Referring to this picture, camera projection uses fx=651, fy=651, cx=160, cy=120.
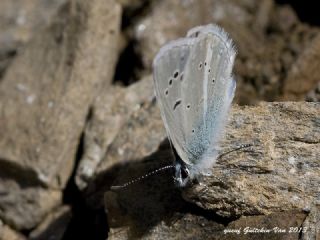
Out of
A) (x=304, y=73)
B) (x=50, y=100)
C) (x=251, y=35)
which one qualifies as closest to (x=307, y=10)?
(x=251, y=35)

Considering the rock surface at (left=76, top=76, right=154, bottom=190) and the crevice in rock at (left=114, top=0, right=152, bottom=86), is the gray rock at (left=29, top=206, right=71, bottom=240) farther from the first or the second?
the crevice in rock at (left=114, top=0, right=152, bottom=86)

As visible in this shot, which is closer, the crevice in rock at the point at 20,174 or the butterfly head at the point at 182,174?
the butterfly head at the point at 182,174

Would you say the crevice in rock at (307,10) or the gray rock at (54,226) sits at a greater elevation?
the crevice in rock at (307,10)

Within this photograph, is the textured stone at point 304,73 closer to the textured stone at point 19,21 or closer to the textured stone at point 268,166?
the textured stone at point 268,166

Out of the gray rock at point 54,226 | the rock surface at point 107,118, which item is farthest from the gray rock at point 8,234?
the rock surface at point 107,118

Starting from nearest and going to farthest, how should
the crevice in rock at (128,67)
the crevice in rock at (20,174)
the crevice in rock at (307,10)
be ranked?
the crevice in rock at (20,174) → the crevice in rock at (128,67) → the crevice in rock at (307,10)

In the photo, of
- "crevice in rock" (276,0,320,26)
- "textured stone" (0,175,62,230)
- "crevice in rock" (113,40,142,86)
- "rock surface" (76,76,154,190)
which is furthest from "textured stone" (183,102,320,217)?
"crevice in rock" (276,0,320,26)

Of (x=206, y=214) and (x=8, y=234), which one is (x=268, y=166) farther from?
(x=8, y=234)
